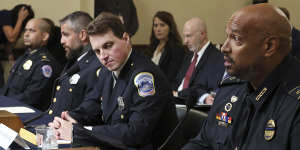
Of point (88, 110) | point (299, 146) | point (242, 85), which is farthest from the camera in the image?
point (88, 110)

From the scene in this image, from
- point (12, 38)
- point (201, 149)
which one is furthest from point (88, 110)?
point (12, 38)

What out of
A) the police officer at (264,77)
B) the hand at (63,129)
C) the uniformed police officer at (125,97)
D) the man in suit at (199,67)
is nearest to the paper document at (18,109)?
the uniformed police officer at (125,97)

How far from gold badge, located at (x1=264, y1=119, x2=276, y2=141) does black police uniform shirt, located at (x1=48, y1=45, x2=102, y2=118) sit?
5.87 ft

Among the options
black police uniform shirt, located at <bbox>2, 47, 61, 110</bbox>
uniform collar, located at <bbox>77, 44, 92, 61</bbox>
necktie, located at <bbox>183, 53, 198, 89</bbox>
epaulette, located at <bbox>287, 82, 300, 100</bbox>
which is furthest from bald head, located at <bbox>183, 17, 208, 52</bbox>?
epaulette, located at <bbox>287, 82, 300, 100</bbox>

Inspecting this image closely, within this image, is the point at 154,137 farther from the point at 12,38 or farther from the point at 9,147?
the point at 12,38

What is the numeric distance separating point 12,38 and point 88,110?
4062 mm

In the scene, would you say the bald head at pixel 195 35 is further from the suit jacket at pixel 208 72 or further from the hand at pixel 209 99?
the hand at pixel 209 99

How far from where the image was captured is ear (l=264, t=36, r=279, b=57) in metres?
1.50

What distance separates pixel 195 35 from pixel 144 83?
9.04 feet

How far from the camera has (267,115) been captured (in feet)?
4.93

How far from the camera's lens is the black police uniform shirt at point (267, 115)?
1419 mm

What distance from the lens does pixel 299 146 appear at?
1.38 m

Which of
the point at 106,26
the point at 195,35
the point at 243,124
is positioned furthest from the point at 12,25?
the point at 243,124

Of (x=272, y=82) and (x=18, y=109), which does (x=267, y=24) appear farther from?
(x=18, y=109)
